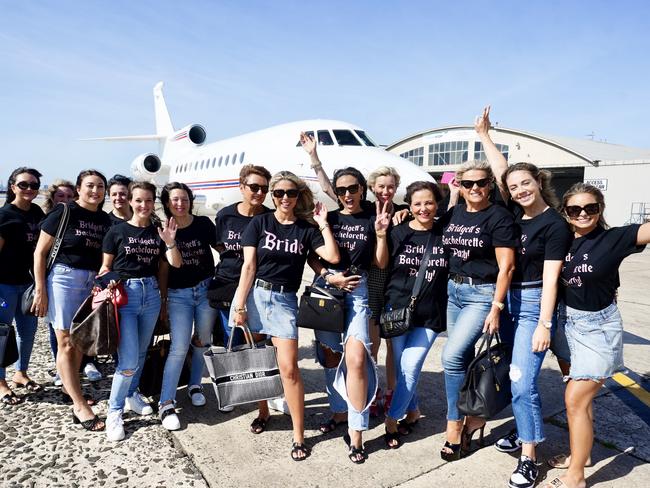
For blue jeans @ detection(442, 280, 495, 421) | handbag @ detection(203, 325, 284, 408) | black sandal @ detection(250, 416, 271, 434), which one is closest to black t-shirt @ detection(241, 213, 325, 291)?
handbag @ detection(203, 325, 284, 408)

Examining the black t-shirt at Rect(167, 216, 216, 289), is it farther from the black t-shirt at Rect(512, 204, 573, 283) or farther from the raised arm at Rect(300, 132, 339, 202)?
the black t-shirt at Rect(512, 204, 573, 283)

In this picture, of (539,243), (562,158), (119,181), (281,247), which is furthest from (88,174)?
(562,158)

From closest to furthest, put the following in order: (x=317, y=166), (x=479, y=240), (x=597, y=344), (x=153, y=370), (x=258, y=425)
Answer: (x=597, y=344), (x=479, y=240), (x=258, y=425), (x=153, y=370), (x=317, y=166)

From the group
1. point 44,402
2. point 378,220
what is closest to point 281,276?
point 378,220

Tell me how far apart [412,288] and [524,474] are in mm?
1447

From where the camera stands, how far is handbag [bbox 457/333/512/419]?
3.15 m

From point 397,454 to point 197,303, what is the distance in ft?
6.82

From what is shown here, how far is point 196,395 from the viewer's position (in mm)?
4359

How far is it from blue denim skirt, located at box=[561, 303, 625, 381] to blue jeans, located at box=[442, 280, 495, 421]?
59cm

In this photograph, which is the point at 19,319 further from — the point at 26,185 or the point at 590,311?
the point at 590,311

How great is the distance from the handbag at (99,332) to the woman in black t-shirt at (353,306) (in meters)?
1.62

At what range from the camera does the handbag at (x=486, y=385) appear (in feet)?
10.3

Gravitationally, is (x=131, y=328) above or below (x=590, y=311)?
below

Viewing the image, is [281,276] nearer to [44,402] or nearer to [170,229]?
[170,229]
